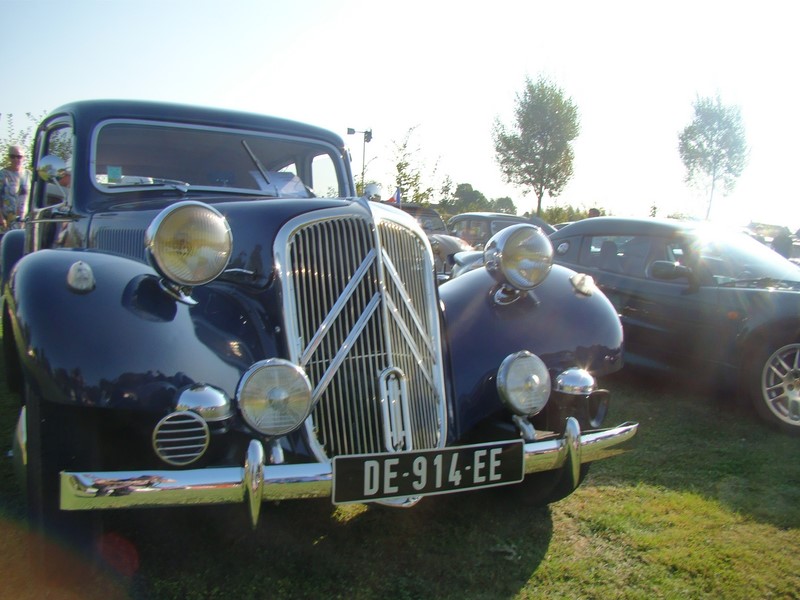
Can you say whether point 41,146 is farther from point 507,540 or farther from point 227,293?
point 507,540

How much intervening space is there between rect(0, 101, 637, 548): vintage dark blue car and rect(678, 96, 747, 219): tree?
886 inches

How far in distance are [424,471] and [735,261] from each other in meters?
3.80

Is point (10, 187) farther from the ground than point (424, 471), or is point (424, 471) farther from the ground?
point (10, 187)

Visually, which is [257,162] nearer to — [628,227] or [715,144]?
[628,227]

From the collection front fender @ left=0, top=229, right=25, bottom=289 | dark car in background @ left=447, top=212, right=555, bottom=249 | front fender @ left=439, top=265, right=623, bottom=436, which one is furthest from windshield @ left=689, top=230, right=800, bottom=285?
dark car in background @ left=447, top=212, right=555, bottom=249

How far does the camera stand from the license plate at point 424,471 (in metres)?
2.03

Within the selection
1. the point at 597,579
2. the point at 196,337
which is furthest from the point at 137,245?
the point at 597,579

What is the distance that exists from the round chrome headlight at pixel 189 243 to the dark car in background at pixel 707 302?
11.9ft

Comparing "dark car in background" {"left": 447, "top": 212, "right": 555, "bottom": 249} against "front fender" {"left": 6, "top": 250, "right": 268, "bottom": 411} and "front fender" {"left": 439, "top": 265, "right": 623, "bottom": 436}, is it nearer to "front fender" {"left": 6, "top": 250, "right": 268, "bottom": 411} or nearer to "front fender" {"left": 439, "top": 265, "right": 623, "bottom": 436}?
"front fender" {"left": 439, "top": 265, "right": 623, "bottom": 436}

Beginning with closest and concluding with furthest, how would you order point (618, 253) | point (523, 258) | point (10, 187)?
point (523, 258) < point (618, 253) < point (10, 187)

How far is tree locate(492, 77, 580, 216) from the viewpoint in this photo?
23.8 m

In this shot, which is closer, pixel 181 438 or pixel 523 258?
pixel 181 438

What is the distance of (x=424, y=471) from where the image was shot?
2125 mm

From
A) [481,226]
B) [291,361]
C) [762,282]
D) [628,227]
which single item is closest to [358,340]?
[291,361]
